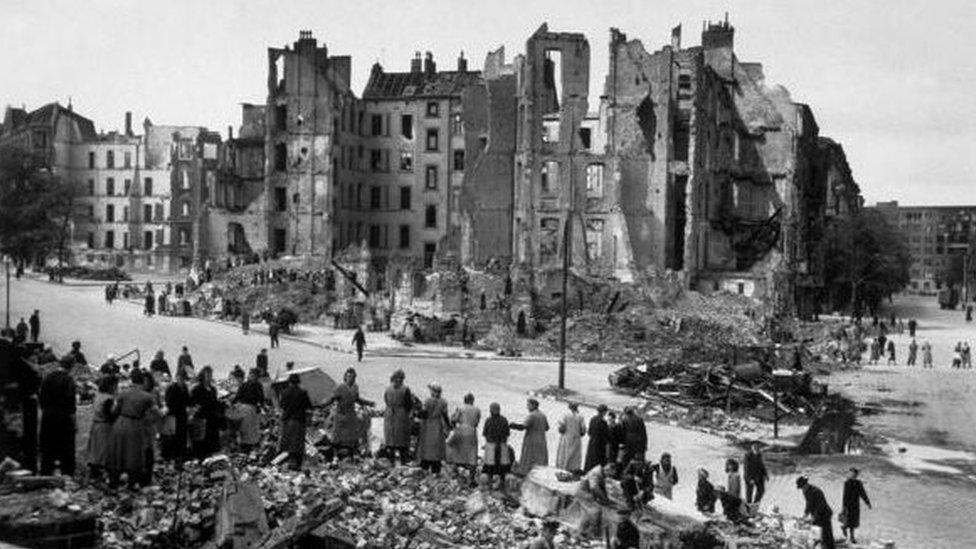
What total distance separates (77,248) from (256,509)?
9112 cm

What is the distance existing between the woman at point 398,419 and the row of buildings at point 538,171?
34.5 m

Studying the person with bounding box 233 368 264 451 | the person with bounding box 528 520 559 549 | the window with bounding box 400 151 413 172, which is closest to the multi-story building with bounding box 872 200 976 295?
the window with bounding box 400 151 413 172

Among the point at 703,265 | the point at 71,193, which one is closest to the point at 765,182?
the point at 703,265

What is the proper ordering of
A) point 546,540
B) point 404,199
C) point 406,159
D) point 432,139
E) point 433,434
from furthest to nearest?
point 404,199
point 406,159
point 432,139
point 433,434
point 546,540

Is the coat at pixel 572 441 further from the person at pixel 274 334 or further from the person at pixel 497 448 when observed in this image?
the person at pixel 274 334

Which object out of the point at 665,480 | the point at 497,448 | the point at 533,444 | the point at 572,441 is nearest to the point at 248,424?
the point at 497,448

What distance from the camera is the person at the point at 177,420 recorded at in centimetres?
1562

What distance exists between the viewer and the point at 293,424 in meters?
15.8

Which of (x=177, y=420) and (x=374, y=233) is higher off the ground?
(x=374, y=233)

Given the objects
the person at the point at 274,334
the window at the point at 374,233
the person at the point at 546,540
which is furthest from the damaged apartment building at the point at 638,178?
the person at the point at 546,540

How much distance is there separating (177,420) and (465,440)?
450 cm

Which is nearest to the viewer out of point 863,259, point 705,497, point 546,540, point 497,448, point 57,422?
point 546,540

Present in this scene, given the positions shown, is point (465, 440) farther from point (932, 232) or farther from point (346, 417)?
point (932, 232)

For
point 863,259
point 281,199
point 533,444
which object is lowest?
point 533,444
